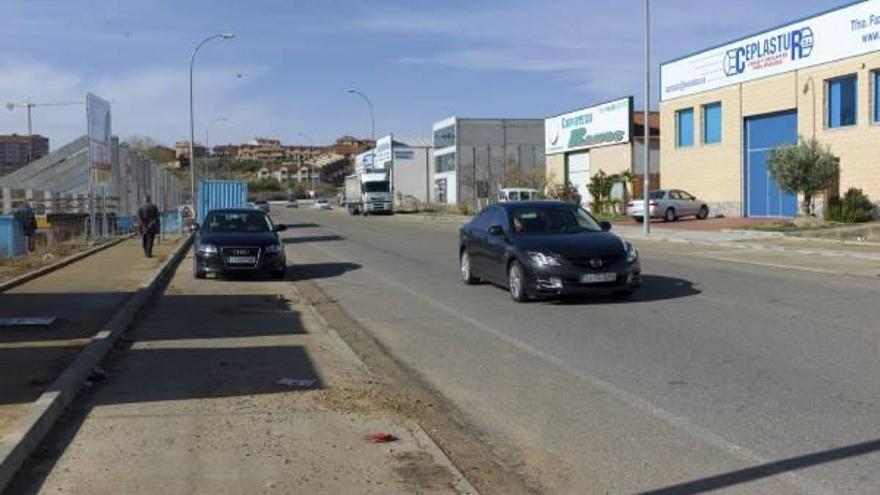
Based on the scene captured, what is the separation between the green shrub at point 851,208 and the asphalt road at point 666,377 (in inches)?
682

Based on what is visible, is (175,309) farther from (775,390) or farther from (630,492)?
(630,492)

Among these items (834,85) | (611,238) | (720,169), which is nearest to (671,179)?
(720,169)

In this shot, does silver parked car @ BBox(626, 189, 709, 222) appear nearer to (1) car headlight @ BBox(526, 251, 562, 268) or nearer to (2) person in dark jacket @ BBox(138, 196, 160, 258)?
(2) person in dark jacket @ BBox(138, 196, 160, 258)

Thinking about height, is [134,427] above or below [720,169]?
below

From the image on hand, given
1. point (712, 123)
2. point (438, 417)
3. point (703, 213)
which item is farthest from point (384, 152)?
point (438, 417)

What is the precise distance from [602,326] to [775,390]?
3721 mm

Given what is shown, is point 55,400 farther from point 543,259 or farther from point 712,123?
point 712,123

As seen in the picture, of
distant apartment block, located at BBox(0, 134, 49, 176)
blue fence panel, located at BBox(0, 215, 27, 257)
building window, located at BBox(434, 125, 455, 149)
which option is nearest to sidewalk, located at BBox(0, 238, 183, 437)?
blue fence panel, located at BBox(0, 215, 27, 257)

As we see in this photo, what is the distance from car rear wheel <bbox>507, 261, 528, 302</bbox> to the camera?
13.3 metres

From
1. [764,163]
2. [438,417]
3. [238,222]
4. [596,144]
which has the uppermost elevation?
[596,144]

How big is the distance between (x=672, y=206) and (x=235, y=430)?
37.6m

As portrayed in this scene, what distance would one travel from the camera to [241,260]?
18.3 metres

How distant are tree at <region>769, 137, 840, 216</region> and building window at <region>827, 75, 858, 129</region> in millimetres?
2908

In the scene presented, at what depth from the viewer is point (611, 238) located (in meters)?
13.6
